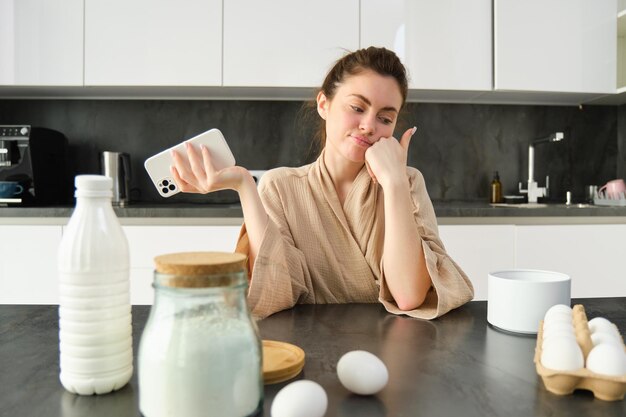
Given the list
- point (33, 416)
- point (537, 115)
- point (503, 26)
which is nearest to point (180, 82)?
point (503, 26)

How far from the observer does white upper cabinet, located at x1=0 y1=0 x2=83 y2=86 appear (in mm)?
2406

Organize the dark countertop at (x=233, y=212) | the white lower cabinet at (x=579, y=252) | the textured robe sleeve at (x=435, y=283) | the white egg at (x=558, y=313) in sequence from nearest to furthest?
the white egg at (x=558, y=313), the textured robe sleeve at (x=435, y=283), the dark countertop at (x=233, y=212), the white lower cabinet at (x=579, y=252)

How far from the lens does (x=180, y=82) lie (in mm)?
2473

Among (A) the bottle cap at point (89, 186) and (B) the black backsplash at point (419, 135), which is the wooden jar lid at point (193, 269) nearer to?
(A) the bottle cap at point (89, 186)

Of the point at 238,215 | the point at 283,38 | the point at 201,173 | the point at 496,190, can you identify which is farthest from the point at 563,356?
the point at 496,190

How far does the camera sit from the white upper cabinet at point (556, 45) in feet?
8.18

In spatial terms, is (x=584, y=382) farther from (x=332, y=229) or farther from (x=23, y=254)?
(x=23, y=254)

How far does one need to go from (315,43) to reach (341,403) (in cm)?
216

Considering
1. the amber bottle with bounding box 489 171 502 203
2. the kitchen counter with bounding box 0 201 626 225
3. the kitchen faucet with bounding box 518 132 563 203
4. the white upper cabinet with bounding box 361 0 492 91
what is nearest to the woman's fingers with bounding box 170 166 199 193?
the kitchen counter with bounding box 0 201 626 225

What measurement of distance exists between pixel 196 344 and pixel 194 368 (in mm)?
21

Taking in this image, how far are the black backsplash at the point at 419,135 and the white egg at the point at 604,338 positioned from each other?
2.23m

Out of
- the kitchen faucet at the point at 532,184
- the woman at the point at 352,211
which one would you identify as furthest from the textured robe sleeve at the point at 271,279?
the kitchen faucet at the point at 532,184

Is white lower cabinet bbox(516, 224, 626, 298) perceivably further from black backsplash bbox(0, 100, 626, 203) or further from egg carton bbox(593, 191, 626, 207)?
black backsplash bbox(0, 100, 626, 203)

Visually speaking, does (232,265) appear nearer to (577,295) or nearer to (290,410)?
(290,410)
